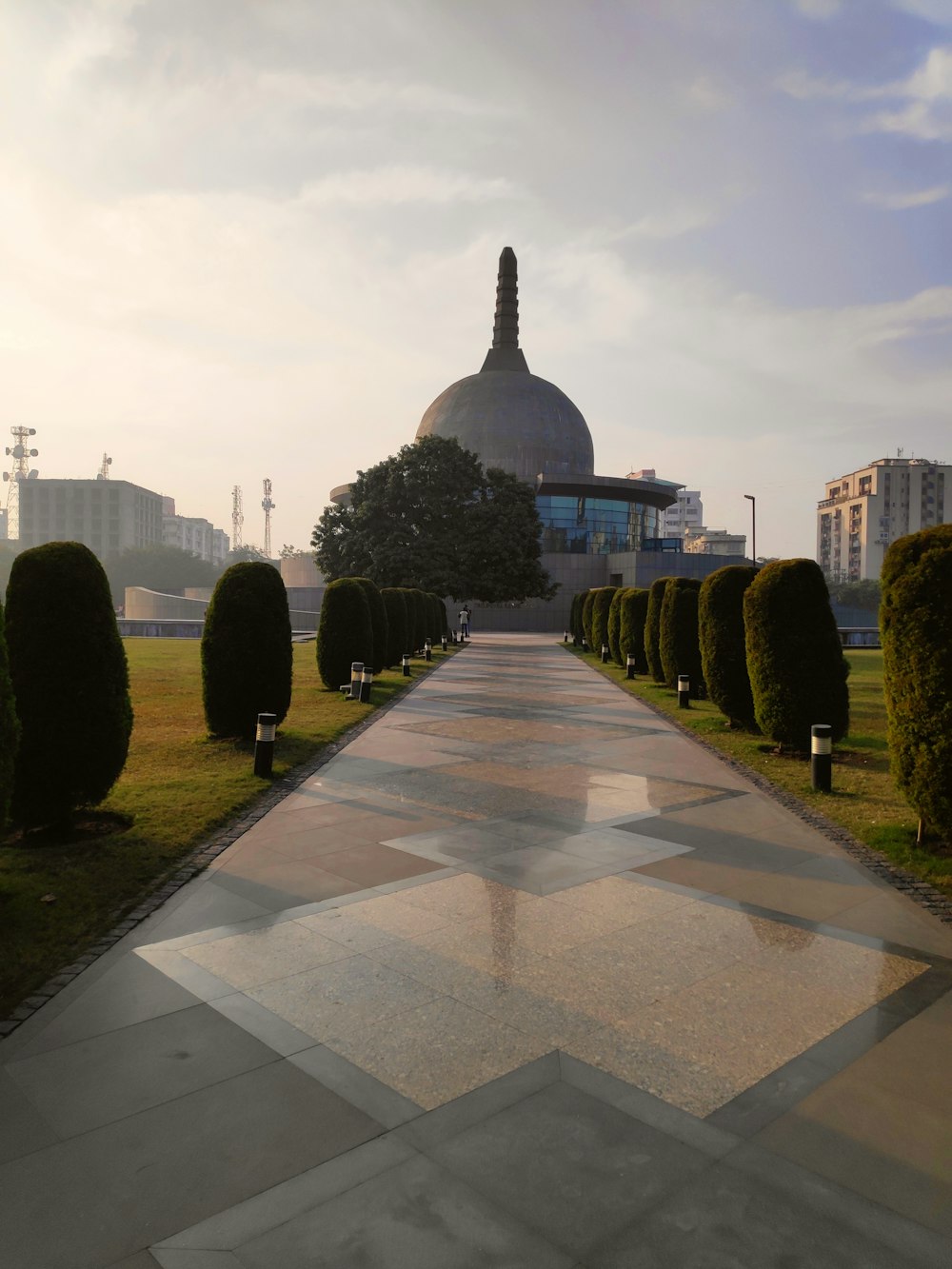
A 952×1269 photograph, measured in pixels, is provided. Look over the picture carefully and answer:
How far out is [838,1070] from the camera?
4.05 meters

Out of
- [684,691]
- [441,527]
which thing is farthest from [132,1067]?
[441,527]

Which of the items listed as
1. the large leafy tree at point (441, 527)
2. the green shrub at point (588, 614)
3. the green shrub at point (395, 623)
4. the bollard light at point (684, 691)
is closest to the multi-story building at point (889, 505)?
the large leafy tree at point (441, 527)

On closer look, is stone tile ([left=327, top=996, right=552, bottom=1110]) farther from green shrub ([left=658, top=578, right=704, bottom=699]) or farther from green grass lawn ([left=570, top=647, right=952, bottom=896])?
green shrub ([left=658, top=578, right=704, bottom=699])

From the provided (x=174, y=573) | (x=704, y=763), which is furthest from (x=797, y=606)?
(x=174, y=573)

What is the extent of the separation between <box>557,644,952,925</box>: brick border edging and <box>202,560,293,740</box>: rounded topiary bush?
23.2 feet

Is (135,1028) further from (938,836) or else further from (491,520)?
(491,520)

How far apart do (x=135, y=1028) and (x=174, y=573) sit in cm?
12937

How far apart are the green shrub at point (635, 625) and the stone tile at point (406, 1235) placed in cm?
2506

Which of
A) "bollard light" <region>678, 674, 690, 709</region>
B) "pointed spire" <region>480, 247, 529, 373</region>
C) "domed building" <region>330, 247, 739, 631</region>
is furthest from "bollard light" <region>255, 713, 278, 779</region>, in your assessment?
"pointed spire" <region>480, 247, 529, 373</region>

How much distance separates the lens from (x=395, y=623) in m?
28.7

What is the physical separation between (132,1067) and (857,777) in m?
10.1

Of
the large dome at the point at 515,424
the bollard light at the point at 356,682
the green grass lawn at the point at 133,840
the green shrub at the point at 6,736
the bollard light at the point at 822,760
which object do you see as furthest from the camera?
the large dome at the point at 515,424

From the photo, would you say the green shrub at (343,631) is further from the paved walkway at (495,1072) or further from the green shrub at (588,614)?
the green shrub at (588,614)

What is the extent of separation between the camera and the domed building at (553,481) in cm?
7256
